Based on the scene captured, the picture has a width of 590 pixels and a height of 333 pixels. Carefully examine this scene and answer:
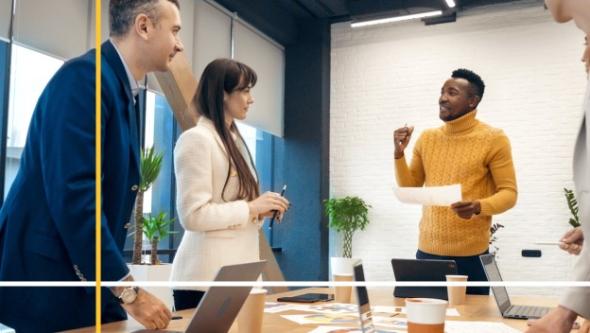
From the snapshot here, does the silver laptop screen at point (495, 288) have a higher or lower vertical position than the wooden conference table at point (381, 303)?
higher

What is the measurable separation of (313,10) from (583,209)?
525cm

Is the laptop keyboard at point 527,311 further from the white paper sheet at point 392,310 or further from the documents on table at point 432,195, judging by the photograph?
the documents on table at point 432,195

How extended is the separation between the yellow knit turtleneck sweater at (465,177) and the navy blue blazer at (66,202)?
1269mm

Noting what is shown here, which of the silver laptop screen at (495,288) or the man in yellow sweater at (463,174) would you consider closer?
the silver laptop screen at (495,288)

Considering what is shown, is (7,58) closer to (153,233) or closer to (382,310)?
(153,233)

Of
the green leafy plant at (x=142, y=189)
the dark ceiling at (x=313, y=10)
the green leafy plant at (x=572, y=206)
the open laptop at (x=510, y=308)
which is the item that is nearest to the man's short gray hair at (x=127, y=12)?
the open laptop at (x=510, y=308)

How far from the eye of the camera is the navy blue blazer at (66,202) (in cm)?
101

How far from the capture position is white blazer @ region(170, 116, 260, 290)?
145 cm

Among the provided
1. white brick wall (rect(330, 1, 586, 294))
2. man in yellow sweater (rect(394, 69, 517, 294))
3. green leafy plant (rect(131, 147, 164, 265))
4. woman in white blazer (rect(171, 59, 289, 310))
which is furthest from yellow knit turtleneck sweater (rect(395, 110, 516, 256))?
white brick wall (rect(330, 1, 586, 294))

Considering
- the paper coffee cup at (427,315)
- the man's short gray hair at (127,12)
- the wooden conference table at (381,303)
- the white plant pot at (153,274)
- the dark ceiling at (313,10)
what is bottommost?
the white plant pot at (153,274)

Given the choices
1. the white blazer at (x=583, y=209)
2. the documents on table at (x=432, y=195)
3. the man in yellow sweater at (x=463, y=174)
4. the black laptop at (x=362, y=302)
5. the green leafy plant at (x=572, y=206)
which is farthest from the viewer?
the green leafy plant at (x=572, y=206)

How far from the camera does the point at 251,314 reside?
103 centimetres

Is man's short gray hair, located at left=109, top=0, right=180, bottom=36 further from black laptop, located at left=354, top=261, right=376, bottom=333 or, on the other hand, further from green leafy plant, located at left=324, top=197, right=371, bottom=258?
green leafy plant, located at left=324, top=197, right=371, bottom=258

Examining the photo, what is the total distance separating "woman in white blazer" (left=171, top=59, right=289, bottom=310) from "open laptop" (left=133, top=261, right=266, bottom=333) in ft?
1.34
